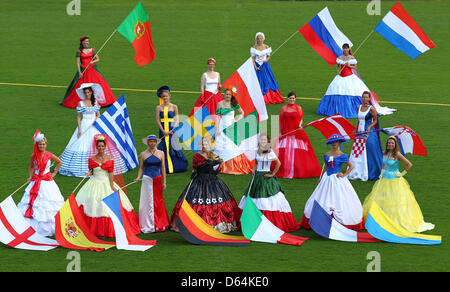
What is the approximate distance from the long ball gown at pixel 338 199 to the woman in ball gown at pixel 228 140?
4.06 m

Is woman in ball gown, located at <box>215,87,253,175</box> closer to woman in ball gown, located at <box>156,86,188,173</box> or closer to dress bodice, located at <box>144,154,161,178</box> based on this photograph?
woman in ball gown, located at <box>156,86,188,173</box>

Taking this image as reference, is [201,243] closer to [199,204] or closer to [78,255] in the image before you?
[199,204]

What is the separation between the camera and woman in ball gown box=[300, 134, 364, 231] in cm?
1688

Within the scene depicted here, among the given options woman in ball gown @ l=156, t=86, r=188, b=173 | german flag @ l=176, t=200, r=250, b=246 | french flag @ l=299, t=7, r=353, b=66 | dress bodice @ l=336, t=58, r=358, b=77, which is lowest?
german flag @ l=176, t=200, r=250, b=246

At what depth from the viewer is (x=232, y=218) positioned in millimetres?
16938

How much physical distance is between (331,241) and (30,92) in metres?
16.9

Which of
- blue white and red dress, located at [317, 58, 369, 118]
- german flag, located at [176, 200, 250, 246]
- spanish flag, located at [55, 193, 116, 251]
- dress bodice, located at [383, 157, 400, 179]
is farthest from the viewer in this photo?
blue white and red dress, located at [317, 58, 369, 118]

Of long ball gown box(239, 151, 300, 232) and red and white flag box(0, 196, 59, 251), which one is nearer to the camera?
red and white flag box(0, 196, 59, 251)

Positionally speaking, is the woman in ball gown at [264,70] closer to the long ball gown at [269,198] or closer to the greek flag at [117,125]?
the greek flag at [117,125]

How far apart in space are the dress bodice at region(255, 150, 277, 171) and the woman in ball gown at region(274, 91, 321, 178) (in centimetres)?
370

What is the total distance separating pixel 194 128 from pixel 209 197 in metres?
3.54

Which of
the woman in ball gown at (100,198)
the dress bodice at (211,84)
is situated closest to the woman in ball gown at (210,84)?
the dress bodice at (211,84)

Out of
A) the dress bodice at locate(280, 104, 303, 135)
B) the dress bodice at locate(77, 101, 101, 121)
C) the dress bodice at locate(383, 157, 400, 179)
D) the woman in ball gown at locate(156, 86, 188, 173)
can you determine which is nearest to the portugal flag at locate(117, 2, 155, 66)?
the woman in ball gown at locate(156, 86, 188, 173)

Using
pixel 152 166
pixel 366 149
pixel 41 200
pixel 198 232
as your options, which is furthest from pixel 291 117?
pixel 41 200
